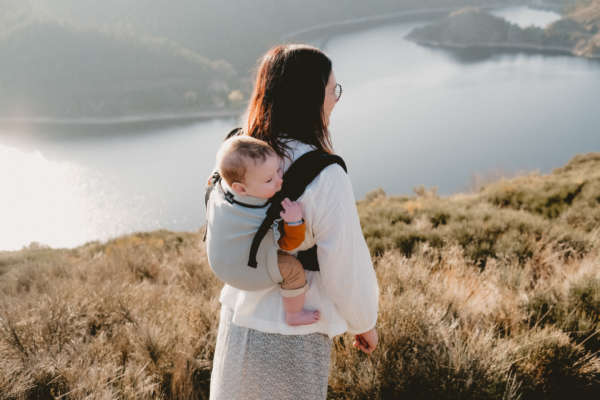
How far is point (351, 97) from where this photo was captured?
5388 centimetres

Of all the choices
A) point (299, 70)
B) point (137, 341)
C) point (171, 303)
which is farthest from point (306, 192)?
point (171, 303)

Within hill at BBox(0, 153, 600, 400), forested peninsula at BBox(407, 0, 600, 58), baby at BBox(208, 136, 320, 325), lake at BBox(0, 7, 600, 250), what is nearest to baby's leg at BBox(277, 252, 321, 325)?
baby at BBox(208, 136, 320, 325)

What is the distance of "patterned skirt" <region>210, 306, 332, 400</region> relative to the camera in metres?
1.10

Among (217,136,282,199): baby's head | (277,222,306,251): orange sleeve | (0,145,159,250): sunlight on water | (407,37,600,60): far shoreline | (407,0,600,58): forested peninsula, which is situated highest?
(407,0,600,58): forested peninsula

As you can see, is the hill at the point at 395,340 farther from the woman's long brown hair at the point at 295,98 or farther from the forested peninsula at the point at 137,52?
the forested peninsula at the point at 137,52

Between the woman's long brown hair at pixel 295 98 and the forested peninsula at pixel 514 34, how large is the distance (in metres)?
76.3

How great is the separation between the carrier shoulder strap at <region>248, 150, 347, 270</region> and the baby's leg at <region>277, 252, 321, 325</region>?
0.08m

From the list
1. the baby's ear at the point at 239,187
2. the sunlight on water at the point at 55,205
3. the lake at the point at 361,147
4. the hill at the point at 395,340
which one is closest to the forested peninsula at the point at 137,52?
the lake at the point at 361,147

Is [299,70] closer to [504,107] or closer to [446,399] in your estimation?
[446,399]

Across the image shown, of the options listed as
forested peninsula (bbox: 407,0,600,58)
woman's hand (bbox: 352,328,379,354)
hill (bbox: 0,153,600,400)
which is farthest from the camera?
forested peninsula (bbox: 407,0,600,58)

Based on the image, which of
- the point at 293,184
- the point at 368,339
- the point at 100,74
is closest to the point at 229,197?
the point at 293,184

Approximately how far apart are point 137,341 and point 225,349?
1.05 m

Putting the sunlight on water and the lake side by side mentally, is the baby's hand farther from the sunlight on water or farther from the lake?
the sunlight on water

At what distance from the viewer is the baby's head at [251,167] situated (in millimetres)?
A: 981
